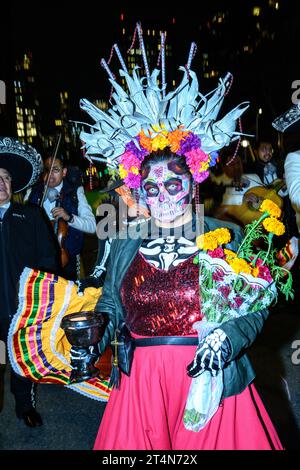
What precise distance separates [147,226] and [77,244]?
105 inches

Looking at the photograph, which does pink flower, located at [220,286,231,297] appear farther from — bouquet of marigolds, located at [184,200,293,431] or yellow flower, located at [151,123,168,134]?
yellow flower, located at [151,123,168,134]

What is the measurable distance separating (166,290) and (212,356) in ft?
1.72

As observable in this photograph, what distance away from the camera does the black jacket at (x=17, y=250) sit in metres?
3.82

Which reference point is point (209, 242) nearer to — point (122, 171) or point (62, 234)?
point (122, 171)

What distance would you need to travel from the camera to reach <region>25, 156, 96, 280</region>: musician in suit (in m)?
5.14

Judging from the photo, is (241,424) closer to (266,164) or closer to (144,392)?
(144,392)

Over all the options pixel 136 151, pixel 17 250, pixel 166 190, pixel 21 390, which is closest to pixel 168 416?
pixel 166 190

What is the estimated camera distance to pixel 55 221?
16.9ft

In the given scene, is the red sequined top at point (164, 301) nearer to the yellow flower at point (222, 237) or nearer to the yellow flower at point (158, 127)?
the yellow flower at point (222, 237)

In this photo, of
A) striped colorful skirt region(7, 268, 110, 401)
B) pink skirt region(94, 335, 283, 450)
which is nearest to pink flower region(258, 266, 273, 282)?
pink skirt region(94, 335, 283, 450)

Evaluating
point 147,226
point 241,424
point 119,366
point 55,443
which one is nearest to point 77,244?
point 55,443

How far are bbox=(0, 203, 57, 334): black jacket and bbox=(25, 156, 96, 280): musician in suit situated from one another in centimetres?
106

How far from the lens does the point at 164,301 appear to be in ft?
7.80
